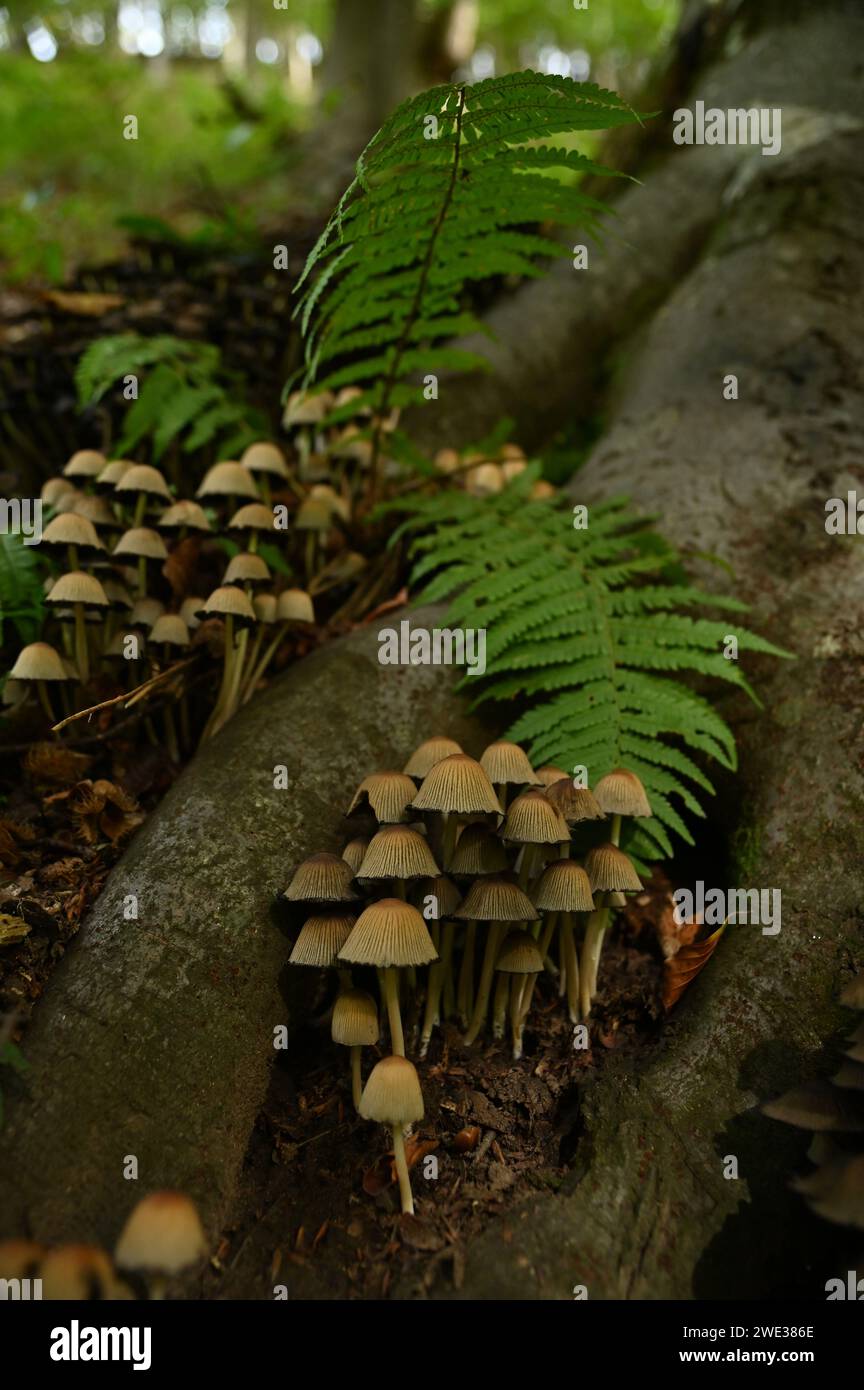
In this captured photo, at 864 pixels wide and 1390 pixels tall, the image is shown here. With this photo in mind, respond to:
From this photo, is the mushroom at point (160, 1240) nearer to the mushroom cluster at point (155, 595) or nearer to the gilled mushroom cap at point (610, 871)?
the gilled mushroom cap at point (610, 871)

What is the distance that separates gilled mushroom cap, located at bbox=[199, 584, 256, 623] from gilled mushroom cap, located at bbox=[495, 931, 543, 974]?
1423 mm

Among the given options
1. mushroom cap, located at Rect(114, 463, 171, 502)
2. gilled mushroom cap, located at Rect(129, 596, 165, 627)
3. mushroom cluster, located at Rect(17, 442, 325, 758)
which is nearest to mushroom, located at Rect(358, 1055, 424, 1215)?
mushroom cluster, located at Rect(17, 442, 325, 758)

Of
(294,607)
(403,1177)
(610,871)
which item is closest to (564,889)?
(610,871)

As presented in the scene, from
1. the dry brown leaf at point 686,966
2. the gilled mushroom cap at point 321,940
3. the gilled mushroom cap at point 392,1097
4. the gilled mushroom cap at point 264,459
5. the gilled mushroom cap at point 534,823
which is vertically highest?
the gilled mushroom cap at point 264,459

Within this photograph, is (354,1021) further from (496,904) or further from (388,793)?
(388,793)

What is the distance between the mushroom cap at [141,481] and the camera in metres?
3.43

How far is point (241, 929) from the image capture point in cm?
262

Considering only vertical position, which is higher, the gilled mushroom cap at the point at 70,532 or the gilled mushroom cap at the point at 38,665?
the gilled mushroom cap at the point at 70,532

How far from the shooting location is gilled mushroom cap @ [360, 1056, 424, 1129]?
2.19 metres

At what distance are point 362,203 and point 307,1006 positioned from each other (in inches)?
101

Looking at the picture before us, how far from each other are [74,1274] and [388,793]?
1.40 meters

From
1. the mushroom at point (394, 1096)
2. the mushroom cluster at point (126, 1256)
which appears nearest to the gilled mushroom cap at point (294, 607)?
the mushroom at point (394, 1096)

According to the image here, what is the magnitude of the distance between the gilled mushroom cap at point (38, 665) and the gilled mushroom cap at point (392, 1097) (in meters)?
1.71

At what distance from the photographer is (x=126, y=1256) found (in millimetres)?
1784
